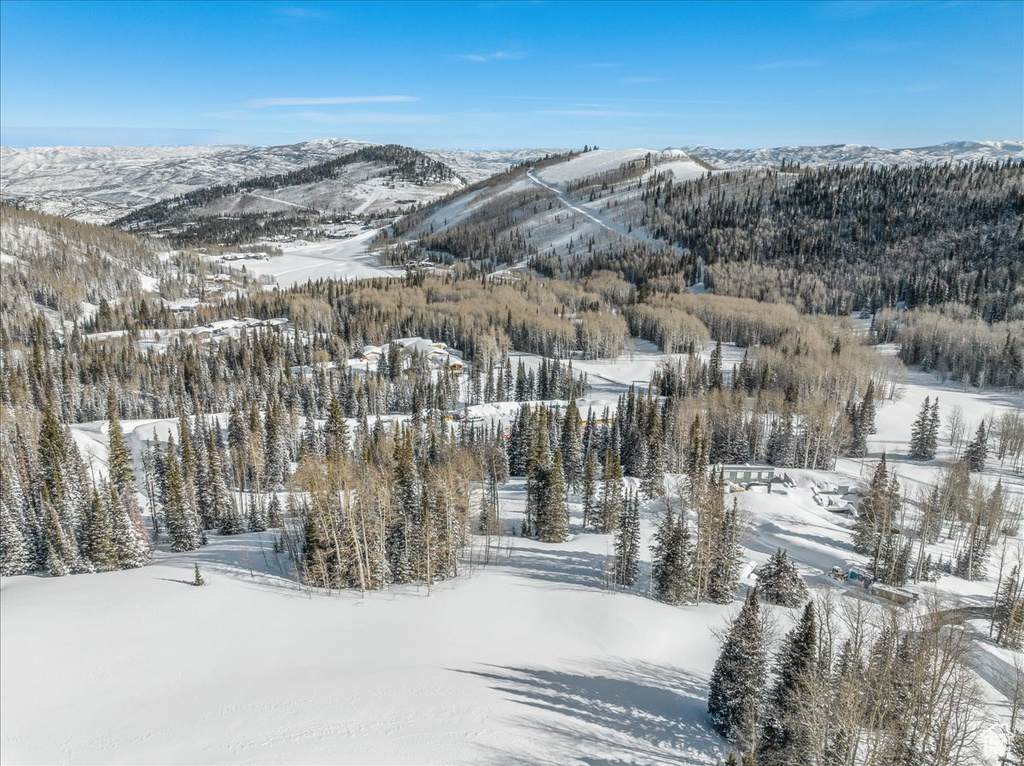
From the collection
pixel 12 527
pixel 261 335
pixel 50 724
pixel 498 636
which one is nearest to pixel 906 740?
pixel 498 636

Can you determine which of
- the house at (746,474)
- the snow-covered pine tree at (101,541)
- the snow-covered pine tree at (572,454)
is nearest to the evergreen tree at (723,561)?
the snow-covered pine tree at (572,454)

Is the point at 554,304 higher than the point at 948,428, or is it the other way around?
the point at 554,304

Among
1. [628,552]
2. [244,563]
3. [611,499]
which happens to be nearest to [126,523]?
[244,563]

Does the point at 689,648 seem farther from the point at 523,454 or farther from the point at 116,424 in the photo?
the point at 116,424

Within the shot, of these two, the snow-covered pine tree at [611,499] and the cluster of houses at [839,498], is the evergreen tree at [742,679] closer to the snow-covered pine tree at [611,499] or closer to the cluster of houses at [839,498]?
the snow-covered pine tree at [611,499]

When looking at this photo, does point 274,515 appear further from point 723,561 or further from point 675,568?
point 723,561

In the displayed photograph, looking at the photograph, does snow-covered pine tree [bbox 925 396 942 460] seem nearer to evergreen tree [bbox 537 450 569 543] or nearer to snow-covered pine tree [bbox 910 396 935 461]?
snow-covered pine tree [bbox 910 396 935 461]
